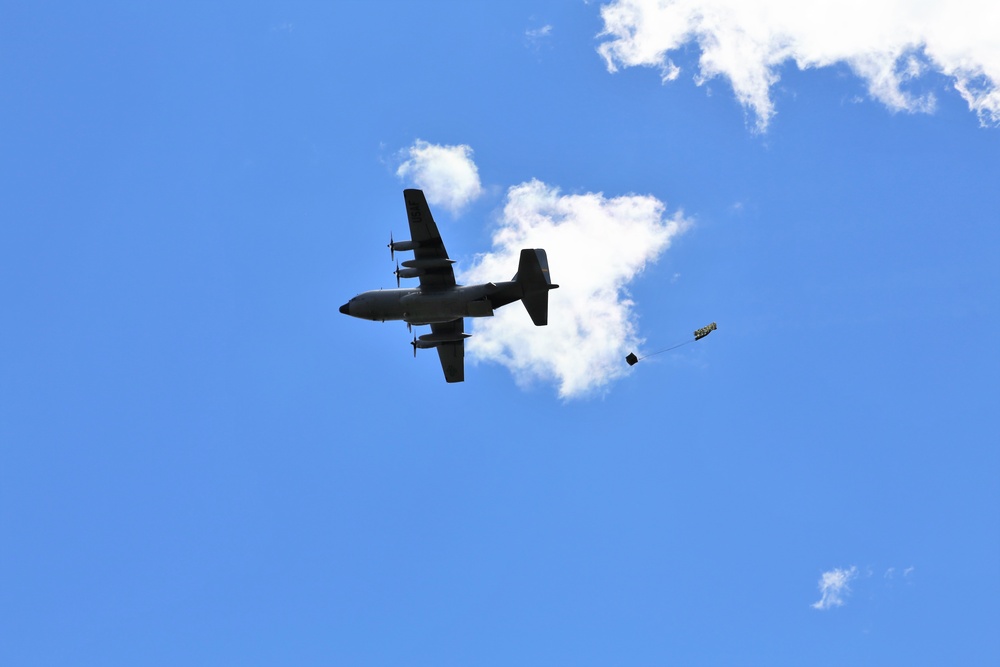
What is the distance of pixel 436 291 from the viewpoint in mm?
43875

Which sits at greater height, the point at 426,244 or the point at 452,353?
the point at 426,244

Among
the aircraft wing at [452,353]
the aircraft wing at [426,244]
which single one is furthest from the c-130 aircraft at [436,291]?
the aircraft wing at [452,353]

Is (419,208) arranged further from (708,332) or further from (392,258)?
(708,332)

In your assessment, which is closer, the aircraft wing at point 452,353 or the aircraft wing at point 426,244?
the aircraft wing at point 426,244

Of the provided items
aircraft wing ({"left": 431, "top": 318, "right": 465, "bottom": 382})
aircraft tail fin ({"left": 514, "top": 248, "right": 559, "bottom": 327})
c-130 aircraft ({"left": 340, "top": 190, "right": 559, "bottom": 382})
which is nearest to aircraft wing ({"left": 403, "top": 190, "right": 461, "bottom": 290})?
c-130 aircraft ({"left": 340, "top": 190, "right": 559, "bottom": 382})

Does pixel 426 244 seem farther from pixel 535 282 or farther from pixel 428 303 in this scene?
pixel 535 282

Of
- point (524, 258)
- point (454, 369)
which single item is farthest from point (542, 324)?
point (454, 369)

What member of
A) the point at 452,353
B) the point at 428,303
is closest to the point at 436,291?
the point at 428,303

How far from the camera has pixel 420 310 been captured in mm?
44156

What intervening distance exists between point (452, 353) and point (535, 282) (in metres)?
8.59

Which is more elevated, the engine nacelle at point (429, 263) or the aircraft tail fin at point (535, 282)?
the engine nacelle at point (429, 263)

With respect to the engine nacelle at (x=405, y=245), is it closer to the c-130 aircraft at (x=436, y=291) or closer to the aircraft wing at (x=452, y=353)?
the c-130 aircraft at (x=436, y=291)

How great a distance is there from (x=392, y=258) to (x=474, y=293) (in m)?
4.45

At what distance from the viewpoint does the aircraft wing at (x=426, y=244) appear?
139 ft
